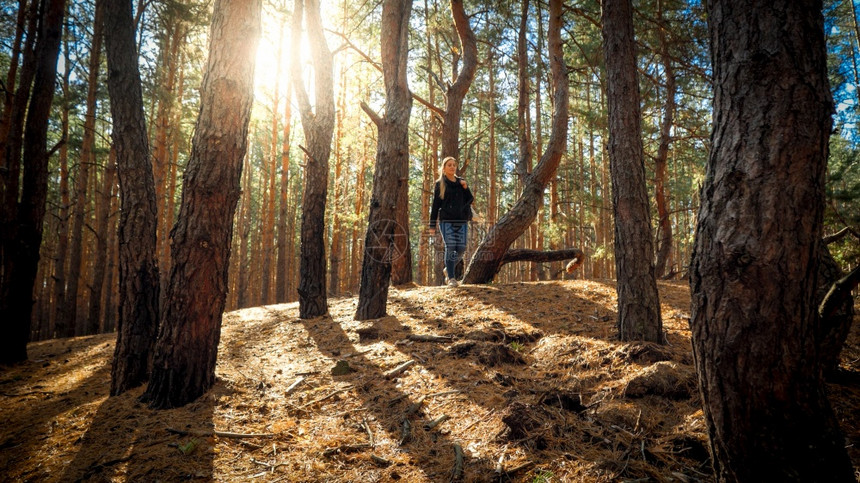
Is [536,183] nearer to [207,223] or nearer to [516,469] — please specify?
[207,223]

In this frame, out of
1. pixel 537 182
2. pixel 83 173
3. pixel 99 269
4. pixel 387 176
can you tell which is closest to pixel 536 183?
pixel 537 182

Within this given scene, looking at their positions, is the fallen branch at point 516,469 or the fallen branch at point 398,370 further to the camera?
the fallen branch at point 398,370

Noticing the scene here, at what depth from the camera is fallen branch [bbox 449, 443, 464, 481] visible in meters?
2.07

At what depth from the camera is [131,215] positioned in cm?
378

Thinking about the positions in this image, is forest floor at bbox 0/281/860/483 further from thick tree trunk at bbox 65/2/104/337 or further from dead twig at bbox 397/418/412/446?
thick tree trunk at bbox 65/2/104/337

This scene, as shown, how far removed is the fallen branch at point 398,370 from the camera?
11.5 ft

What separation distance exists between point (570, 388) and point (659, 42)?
8.19 meters

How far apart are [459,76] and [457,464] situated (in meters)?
8.06

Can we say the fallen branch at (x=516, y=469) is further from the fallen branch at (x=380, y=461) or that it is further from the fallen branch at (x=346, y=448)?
the fallen branch at (x=346, y=448)

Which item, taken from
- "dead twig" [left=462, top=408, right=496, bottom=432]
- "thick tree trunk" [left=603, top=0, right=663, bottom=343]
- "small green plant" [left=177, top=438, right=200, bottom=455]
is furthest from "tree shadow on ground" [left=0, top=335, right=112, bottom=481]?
"thick tree trunk" [left=603, top=0, right=663, bottom=343]

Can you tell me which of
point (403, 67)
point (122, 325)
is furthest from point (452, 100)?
point (122, 325)

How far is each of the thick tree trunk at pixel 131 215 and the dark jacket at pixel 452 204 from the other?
410 centimetres

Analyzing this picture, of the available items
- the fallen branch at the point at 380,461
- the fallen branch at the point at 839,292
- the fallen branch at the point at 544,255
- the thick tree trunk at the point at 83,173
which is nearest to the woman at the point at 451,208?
the fallen branch at the point at 544,255

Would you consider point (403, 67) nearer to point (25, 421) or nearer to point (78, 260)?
point (25, 421)
